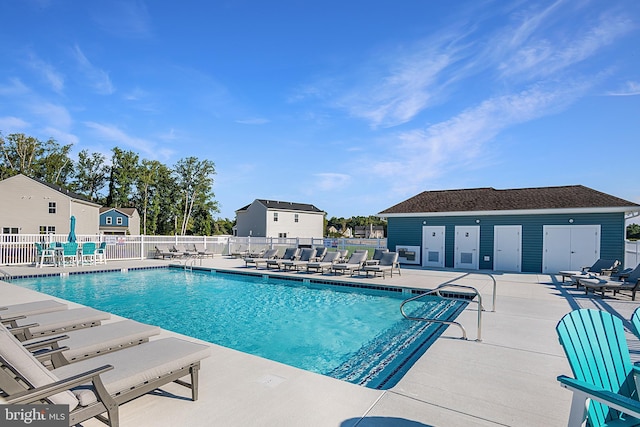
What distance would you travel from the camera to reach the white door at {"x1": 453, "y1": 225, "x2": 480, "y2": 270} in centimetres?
1550

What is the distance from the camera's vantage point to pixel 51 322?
3994 mm

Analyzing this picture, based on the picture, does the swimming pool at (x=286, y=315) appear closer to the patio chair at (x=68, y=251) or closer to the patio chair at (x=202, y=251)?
the patio chair at (x=68, y=251)

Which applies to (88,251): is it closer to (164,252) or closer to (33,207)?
(164,252)

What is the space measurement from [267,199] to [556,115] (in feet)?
94.7

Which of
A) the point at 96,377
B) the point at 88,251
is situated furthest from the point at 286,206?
the point at 96,377

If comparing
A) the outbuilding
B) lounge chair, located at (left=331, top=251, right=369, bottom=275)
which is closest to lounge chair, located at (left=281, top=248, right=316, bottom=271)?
lounge chair, located at (left=331, top=251, right=369, bottom=275)

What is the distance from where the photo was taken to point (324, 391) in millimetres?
3232

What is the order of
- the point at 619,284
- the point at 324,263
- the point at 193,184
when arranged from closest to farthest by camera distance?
the point at 619,284, the point at 324,263, the point at 193,184

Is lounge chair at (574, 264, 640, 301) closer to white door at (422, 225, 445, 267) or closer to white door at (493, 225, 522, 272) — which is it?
white door at (493, 225, 522, 272)

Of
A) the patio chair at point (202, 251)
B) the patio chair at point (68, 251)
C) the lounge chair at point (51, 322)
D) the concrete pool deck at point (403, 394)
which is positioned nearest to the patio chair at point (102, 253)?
the patio chair at point (68, 251)

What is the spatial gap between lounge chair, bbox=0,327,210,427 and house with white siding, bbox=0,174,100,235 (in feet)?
105

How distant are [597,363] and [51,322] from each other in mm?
5195

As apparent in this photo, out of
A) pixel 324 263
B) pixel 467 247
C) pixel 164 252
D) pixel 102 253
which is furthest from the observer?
pixel 164 252

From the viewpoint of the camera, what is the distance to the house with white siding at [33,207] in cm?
2703
